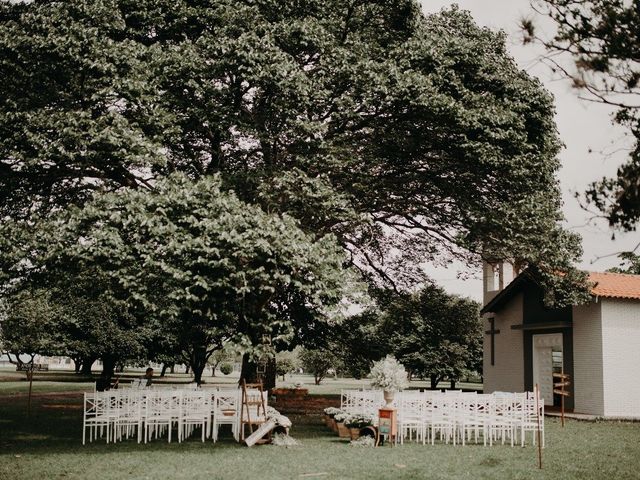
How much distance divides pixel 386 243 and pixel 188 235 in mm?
12681

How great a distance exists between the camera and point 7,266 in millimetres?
12875

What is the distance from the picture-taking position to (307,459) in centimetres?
1116

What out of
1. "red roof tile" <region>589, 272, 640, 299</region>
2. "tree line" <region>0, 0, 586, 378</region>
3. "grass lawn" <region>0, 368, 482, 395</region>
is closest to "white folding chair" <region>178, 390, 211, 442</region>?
"tree line" <region>0, 0, 586, 378</region>

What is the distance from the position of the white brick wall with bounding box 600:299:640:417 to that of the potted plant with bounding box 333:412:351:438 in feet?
34.0

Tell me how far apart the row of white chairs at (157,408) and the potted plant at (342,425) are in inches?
75.3

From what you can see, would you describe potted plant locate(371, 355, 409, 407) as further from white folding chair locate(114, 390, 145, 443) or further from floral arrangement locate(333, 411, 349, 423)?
white folding chair locate(114, 390, 145, 443)

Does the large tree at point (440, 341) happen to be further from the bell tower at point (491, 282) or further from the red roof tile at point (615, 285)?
the red roof tile at point (615, 285)

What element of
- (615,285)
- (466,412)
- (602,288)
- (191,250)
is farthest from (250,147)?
(615,285)

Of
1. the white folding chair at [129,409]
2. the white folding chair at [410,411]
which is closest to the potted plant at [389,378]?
the white folding chair at [410,411]

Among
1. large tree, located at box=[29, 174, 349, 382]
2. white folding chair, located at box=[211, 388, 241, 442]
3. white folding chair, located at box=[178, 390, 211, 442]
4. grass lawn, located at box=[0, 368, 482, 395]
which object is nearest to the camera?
large tree, located at box=[29, 174, 349, 382]

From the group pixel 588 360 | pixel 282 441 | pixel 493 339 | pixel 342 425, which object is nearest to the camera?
pixel 282 441

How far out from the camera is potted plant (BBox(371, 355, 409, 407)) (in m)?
13.1

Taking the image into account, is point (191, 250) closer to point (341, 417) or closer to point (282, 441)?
point (282, 441)

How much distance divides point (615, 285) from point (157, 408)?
15993mm
